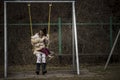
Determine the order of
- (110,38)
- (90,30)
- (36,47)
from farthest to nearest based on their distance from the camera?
(90,30) → (110,38) → (36,47)

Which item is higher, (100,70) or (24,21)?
(24,21)

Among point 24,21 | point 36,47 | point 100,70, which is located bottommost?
point 100,70

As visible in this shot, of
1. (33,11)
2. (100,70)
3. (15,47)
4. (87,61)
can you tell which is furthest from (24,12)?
(100,70)

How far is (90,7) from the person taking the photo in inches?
842

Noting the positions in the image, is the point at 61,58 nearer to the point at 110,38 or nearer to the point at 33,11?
the point at 110,38

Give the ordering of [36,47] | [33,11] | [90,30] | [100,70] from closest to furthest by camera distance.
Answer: [36,47] → [100,70] → [90,30] → [33,11]

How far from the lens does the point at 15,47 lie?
1905 centimetres

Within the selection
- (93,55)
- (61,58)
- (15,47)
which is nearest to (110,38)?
(93,55)

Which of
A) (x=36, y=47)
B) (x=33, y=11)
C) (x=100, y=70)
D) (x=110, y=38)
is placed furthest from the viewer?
(x=33, y=11)

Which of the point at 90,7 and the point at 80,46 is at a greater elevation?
the point at 90,7

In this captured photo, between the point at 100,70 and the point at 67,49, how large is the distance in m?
3.58

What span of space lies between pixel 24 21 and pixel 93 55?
449cm

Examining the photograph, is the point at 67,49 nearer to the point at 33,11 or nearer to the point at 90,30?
the point at 90,30

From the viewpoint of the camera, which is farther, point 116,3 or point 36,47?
point 116,3
